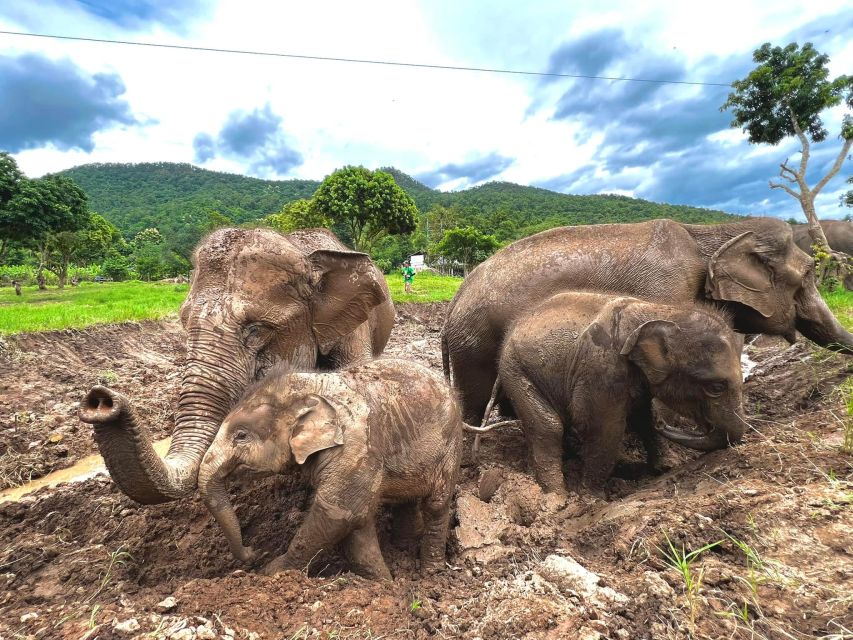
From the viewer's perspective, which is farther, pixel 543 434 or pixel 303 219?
pixel 303 219

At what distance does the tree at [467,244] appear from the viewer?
Result: 5109 cm

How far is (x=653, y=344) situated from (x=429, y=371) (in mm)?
1890

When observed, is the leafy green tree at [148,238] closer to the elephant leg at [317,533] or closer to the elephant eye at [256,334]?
the elephant eye at [256,334]

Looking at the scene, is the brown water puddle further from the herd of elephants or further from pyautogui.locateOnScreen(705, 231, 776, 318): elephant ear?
pyautogui.locateOnScreen(705, 231, 776, 318): elephant ear

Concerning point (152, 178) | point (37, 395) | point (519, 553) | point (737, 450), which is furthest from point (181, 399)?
point (152, 178)

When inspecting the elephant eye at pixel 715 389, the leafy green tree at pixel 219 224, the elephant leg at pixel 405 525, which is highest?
the leafy green tree at pixel 219 224

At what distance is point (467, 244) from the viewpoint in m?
53.1

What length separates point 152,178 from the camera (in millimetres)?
138500

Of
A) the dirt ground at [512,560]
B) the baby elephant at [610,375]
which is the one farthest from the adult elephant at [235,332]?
the baby elephant at [610,375]

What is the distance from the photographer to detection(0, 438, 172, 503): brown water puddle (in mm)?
4973

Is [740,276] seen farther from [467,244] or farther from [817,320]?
[467,244]

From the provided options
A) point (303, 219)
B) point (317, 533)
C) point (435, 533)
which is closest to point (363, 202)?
point (303, 219)

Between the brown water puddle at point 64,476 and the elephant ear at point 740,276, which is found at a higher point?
the elephant ear at point 740,276

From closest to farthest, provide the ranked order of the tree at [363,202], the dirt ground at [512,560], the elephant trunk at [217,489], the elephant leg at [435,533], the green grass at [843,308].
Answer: the dirt ground at [512,560], the elephant trunk at [217,489], the elephant leg at [435,533], the green grass at [843,308], the tree at [363,202]
